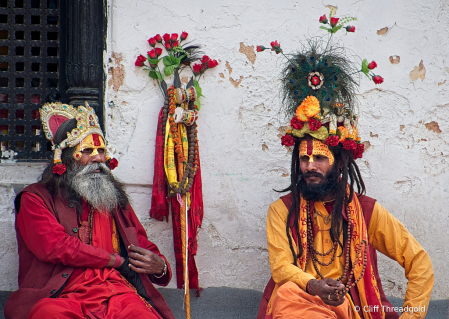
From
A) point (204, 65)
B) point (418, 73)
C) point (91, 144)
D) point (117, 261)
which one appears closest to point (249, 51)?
point (204, 65)

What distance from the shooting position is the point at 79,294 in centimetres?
365

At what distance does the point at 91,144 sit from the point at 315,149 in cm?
174

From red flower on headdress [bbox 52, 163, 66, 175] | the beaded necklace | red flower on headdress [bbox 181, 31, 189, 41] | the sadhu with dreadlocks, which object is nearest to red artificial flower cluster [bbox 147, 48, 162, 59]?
red flower on headdress [bbox 181, 31, 189, 41]

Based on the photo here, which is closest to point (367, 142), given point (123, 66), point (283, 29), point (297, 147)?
point (297, 147)

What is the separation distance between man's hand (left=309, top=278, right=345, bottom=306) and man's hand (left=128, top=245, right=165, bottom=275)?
119 cm

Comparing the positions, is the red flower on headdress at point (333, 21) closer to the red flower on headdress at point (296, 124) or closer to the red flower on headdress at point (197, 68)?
the red flower on headdress at point (296, 124)

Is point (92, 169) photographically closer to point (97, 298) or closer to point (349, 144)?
point (97, 298)

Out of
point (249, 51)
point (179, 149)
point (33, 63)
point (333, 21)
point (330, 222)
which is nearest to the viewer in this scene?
point (330, 222)

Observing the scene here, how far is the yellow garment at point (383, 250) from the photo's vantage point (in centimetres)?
373

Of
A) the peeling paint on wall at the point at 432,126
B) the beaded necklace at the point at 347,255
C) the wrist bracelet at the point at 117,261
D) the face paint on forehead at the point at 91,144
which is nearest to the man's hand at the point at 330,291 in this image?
the beaded necklace at the point at 347,255

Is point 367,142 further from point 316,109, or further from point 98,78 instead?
point 98,78

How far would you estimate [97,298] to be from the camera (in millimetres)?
3664

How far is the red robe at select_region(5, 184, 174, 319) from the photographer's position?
3648mm

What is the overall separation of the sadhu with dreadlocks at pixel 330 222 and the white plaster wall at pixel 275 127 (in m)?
0.64
